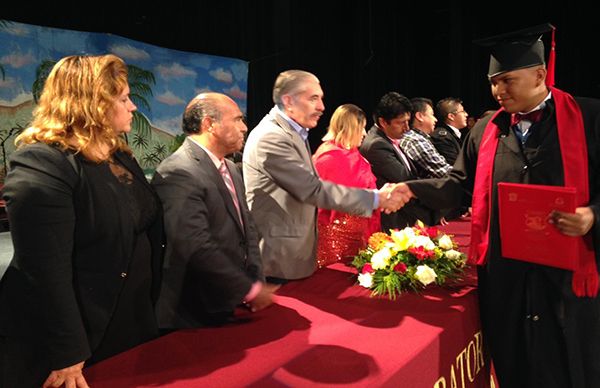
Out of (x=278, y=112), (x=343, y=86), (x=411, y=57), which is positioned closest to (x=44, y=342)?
(x=278, y=112)

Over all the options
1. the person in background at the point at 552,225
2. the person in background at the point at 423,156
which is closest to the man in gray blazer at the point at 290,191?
the person in background at the point at 552,225

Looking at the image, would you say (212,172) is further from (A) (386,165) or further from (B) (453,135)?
(B) (453,135)

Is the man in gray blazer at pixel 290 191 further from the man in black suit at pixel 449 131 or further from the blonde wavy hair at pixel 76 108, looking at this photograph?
the man in black suit at pixel 449 131

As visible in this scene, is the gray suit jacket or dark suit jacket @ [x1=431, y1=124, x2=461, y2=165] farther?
dark suit jacket @ [x1=431, y1=124, x2=461, y2=165]

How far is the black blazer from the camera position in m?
1.31

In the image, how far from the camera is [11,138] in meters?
4.55

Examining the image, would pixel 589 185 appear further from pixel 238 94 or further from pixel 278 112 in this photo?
pixel 238 94

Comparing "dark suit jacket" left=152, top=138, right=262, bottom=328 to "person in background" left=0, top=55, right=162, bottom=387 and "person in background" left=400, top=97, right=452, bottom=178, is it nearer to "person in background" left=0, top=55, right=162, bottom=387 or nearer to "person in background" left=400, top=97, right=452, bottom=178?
"person in background" left=0, top=55, right=162, bottom=387

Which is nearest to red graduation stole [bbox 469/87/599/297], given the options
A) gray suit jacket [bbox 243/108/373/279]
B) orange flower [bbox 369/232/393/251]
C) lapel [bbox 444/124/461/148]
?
orange flower [bbox 369/232/393/251]

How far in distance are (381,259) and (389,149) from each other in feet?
5.65

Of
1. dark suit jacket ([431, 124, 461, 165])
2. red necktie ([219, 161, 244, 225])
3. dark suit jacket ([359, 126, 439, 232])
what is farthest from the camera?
dark suit jacket ([431, 124, 461, 165])

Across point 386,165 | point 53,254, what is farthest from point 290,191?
point 386,165

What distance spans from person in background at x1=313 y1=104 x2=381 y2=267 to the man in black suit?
1420mm

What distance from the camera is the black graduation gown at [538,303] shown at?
6.36 feet
